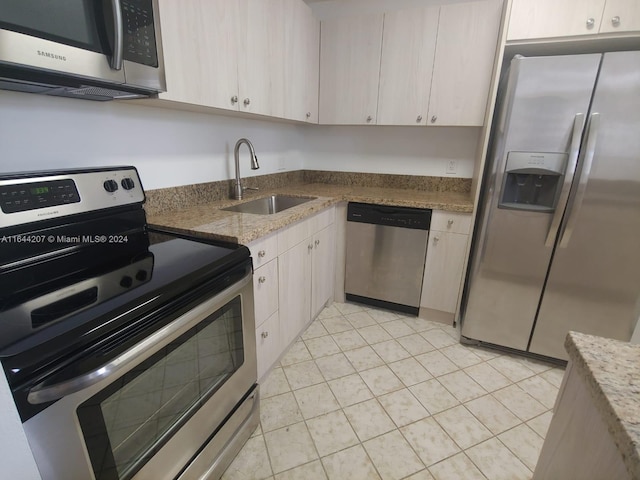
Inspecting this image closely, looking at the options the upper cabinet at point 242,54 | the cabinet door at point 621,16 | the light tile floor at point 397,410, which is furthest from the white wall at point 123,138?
the cabinet door at point 621,16

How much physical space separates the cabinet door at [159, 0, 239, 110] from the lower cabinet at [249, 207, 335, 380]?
70cm

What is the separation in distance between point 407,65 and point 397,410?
2.22 m

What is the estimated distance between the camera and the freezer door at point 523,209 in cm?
153

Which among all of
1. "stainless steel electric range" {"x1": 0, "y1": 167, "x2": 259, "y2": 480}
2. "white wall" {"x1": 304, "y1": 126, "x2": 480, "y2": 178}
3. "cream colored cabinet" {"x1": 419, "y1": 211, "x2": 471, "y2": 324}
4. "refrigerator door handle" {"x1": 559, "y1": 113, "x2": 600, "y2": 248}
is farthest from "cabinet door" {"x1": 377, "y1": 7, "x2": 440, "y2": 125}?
"stainless steel electric range" {"x1": 0, "y1": 167, "x2": 259, "y2": 480}

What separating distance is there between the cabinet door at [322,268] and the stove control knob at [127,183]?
109 cm

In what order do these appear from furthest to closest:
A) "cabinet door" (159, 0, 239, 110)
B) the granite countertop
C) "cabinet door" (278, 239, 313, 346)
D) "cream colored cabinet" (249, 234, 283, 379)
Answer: "cabinet door" (278, 239, 313, 346) → "cream colored cabinet" (249, 234, 283, 379) → "cabinet door" (159, 0, 239, 110) → the granite countertop

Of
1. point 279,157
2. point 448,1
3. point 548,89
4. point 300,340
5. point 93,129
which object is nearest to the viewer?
point 93,129

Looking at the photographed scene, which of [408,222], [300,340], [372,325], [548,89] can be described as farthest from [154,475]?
Answer: [548,89]

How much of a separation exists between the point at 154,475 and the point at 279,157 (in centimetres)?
223

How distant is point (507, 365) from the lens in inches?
75.4

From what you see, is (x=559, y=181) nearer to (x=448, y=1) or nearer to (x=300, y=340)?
(x=448, y=1)

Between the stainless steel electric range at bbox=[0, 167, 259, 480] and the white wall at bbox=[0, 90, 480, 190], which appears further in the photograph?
the white wall at bbox=[0, 90, 480, 190]

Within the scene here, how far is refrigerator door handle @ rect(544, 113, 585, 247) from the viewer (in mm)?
1526

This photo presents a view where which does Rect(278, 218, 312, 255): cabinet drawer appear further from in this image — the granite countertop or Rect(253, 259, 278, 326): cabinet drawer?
the granite countertop
